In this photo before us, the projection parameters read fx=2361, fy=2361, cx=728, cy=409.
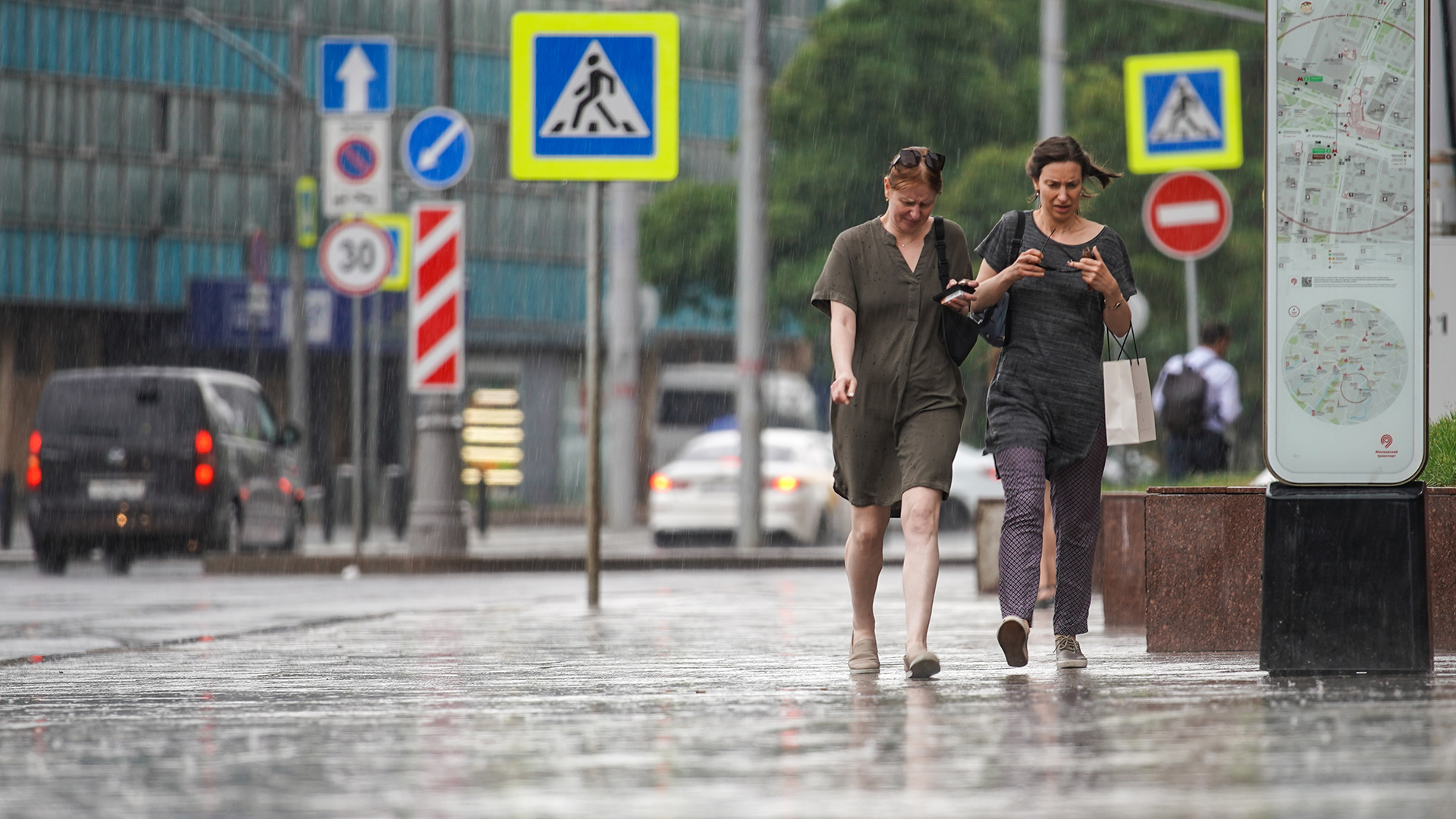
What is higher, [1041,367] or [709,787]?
[1041,367]

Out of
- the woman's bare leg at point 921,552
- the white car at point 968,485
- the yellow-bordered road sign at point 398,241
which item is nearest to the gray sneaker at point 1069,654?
the woman's bare leg at point 921,552

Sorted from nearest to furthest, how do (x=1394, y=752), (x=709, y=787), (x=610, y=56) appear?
(x=709, y=787), (x=1394, y=752), (x=610, y=56)

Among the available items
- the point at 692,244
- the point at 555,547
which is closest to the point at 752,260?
the point at 555,547

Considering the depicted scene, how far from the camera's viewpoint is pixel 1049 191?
784 centimetres

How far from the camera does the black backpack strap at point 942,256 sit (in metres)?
7.88

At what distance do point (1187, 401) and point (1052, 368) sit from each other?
6698mm

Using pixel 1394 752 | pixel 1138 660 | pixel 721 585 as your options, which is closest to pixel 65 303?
pixel 721 585

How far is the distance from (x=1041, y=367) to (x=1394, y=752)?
8.94 feet

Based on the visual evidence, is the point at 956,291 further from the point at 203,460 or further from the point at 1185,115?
the point at 203,460

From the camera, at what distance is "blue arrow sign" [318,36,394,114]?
20.7 meters

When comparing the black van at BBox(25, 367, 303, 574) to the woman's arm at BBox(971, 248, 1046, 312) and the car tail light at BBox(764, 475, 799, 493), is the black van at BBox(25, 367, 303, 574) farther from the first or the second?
the woman's arm at BBox(971, 248, 1046, 312)

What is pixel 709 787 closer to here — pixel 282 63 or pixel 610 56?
pixel 610 56

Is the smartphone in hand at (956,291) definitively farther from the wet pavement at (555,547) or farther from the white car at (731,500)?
the white car at (731,500)

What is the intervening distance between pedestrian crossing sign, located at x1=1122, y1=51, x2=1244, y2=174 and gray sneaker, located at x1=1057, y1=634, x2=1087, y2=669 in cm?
1146
